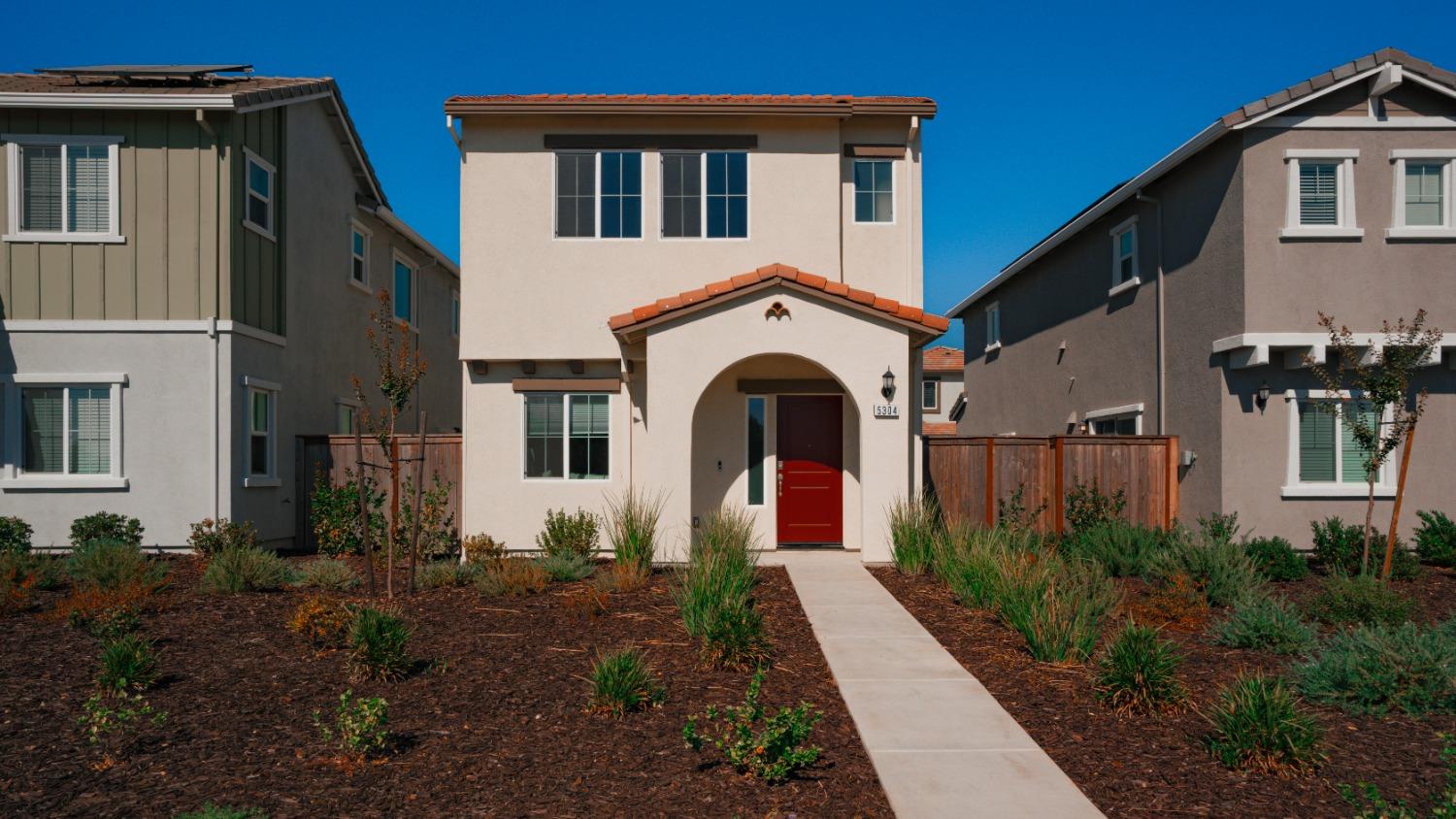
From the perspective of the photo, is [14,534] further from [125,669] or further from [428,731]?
[428,731]

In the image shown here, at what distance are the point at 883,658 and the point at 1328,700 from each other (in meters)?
3.32

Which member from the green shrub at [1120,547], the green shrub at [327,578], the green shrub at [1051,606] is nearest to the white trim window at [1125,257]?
the green shrub at [1120,547]

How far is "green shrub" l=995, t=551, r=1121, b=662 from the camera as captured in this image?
8.67 meters

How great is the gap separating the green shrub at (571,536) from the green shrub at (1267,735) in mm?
9703

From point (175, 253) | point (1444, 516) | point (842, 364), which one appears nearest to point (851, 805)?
point (842, 364)

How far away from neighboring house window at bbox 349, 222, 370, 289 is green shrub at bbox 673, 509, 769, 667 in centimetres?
1179

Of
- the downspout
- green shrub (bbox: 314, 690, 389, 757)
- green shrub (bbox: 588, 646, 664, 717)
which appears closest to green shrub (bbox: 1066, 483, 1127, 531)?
the downspout

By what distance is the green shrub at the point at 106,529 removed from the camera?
14.5 meters

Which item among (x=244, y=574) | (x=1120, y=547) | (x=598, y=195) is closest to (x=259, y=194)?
(x=598, y=195)

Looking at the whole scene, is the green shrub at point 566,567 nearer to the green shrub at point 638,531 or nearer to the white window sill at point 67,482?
the green shrub at point 638,531

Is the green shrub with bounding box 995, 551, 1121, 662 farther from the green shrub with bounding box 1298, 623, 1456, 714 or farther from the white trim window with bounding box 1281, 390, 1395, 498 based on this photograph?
the white trim window with bounding box 1281, 390, 1395, 498

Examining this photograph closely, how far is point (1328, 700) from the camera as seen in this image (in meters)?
7.70

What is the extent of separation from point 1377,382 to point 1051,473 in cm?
460

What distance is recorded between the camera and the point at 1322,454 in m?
14.7
